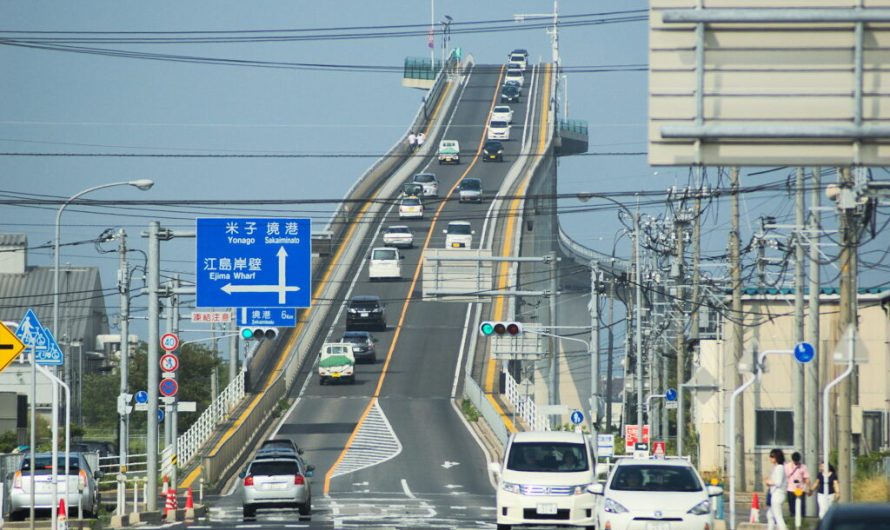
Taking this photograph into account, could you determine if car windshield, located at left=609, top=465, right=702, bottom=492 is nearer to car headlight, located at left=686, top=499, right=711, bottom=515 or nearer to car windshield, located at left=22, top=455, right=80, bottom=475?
car headlight, located at left=686, top=499, right=711, bottom=515

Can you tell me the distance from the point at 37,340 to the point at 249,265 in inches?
350

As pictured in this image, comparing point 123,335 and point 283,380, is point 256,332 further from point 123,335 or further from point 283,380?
point 283,380

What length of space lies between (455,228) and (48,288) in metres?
35.4

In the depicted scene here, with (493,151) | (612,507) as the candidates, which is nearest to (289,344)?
(493,151)

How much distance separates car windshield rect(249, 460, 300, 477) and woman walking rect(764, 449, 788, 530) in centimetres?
1165

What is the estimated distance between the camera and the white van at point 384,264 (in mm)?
80750

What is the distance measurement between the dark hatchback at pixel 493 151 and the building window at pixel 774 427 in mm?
63254

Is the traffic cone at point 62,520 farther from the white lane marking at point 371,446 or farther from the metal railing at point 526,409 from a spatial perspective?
the metal railing at point 526,409

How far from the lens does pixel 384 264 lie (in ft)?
266

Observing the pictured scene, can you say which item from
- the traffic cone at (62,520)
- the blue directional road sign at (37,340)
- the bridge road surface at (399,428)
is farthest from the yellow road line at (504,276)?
the traffic cone at (62,520)

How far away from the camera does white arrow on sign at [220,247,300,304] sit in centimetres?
3388

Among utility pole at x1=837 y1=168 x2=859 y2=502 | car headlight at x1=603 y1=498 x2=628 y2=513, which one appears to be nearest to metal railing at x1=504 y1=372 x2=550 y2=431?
utility pole at x1=837 y1=168 x2=859 y2=502

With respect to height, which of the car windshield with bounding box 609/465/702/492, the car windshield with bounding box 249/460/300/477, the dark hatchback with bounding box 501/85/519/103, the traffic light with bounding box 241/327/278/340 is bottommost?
the car windshield with bounding box 249/460/300/477

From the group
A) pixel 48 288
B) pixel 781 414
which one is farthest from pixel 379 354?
pixel 48 288
